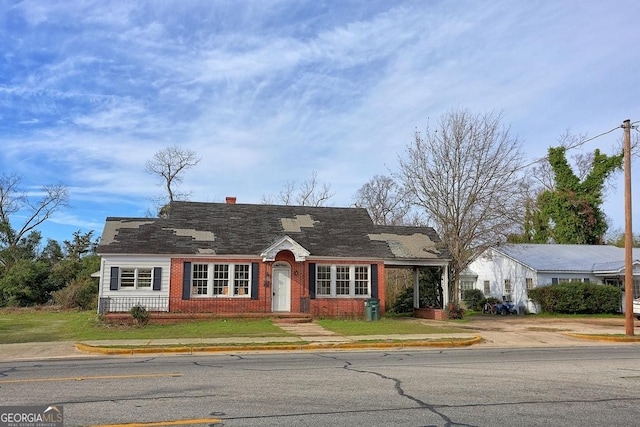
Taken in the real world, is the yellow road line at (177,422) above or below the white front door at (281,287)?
below

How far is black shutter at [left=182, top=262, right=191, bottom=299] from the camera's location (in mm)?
25094

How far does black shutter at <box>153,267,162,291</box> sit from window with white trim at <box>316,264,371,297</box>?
24.5 ft

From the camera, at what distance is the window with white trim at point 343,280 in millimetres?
26641

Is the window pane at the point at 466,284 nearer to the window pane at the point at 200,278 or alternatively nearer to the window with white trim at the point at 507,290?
the window with white trim at the point at 507,290

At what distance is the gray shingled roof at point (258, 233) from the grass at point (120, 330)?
3.77 metres

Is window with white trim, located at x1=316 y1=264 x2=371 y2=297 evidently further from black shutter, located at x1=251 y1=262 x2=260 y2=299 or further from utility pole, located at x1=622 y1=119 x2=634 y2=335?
utility pole, located at x1=622 y1=119 x2=634 y2=335

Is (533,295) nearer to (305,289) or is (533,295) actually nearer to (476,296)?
(476,296)

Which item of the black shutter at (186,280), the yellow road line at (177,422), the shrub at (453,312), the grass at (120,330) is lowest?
the yellow road line at (177,422)

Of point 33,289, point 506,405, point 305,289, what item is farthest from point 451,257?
point 33,289

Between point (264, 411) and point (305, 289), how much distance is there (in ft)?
62.6

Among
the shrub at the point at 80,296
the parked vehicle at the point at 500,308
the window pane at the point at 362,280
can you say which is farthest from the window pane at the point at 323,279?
the shrub at the point at 80,296

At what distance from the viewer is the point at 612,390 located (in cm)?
887

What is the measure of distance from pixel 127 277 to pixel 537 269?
24652mm

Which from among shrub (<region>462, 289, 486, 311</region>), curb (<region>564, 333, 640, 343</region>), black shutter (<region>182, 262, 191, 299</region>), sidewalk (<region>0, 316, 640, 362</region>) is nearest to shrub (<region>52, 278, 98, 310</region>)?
black shutter (<region>182, 262, 191, 299</region>)
